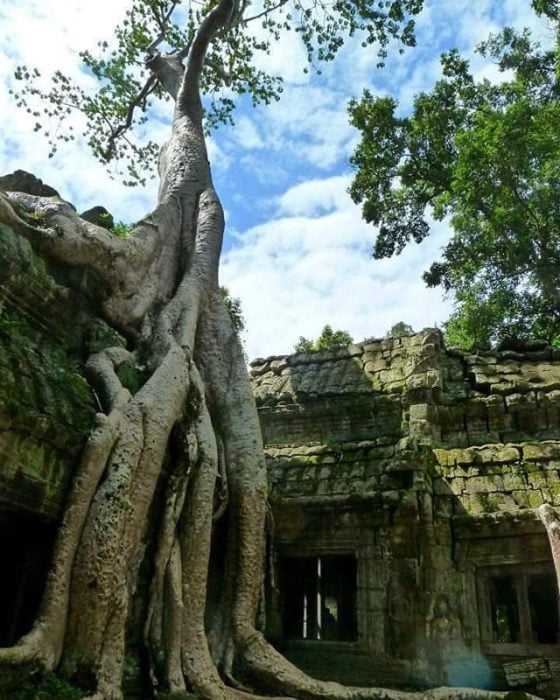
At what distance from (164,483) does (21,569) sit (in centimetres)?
96

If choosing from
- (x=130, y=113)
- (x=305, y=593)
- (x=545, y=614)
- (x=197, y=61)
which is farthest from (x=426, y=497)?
(x=130, y=113)

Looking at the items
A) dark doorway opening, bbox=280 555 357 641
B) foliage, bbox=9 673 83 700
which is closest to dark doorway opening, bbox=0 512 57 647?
foliage, bbox=9 673 83 700

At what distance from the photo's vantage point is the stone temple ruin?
11.1 feet

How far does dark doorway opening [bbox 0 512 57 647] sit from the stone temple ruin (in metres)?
0.01

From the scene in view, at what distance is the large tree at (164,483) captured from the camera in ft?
10.5

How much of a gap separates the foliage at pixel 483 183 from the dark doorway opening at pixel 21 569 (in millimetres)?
9814

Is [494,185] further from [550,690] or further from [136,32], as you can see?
[550,690]

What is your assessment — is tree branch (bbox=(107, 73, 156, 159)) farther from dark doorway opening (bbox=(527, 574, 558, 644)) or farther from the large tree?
dark doorway opening (bbox=(527, 574, 558, 644))

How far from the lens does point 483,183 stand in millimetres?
11094

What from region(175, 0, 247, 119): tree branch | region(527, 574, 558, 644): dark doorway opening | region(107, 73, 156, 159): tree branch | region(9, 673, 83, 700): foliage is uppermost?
region(107, 73, 156, 159): tree branch

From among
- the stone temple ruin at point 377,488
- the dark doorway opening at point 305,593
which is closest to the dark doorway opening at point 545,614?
the stone temple ruin at point 377,488

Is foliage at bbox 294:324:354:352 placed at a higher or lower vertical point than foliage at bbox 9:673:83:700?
higher

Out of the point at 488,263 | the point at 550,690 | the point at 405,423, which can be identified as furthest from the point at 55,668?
the point at 488,263

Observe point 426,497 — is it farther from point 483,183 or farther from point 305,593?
point 483,183
